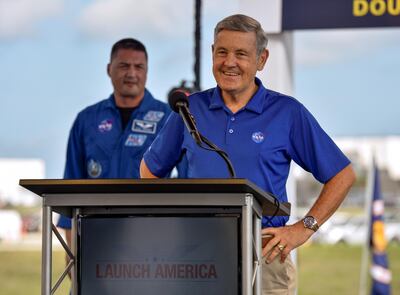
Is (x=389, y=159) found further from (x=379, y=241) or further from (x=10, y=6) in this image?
(x=379, y=241)

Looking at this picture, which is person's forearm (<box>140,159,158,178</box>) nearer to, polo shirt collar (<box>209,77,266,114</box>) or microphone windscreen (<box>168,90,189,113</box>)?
polo shirt collar (<box>209,77,266,114</box>)

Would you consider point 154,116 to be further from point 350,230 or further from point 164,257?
point 350,230

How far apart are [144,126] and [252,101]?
2.00 meters

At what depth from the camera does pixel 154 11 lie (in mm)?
24875

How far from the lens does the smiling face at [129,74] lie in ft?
19.7

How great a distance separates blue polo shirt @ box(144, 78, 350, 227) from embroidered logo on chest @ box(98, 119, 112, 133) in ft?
6.20

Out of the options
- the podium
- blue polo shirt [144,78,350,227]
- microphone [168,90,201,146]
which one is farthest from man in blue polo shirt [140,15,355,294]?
the podium

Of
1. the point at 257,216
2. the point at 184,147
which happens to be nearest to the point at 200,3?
the point at 184,147

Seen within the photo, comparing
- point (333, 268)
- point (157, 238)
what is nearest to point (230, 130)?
point (157, 238)

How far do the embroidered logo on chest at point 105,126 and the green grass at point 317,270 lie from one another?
26300 millimetres

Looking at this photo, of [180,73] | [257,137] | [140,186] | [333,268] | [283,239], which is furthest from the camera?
[333,268]

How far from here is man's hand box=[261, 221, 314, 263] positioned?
376cm

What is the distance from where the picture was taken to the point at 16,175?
24.5 m

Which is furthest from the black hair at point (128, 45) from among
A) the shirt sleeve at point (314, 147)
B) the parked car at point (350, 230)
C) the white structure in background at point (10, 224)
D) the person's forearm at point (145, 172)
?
the parked car at point (350, 230)
